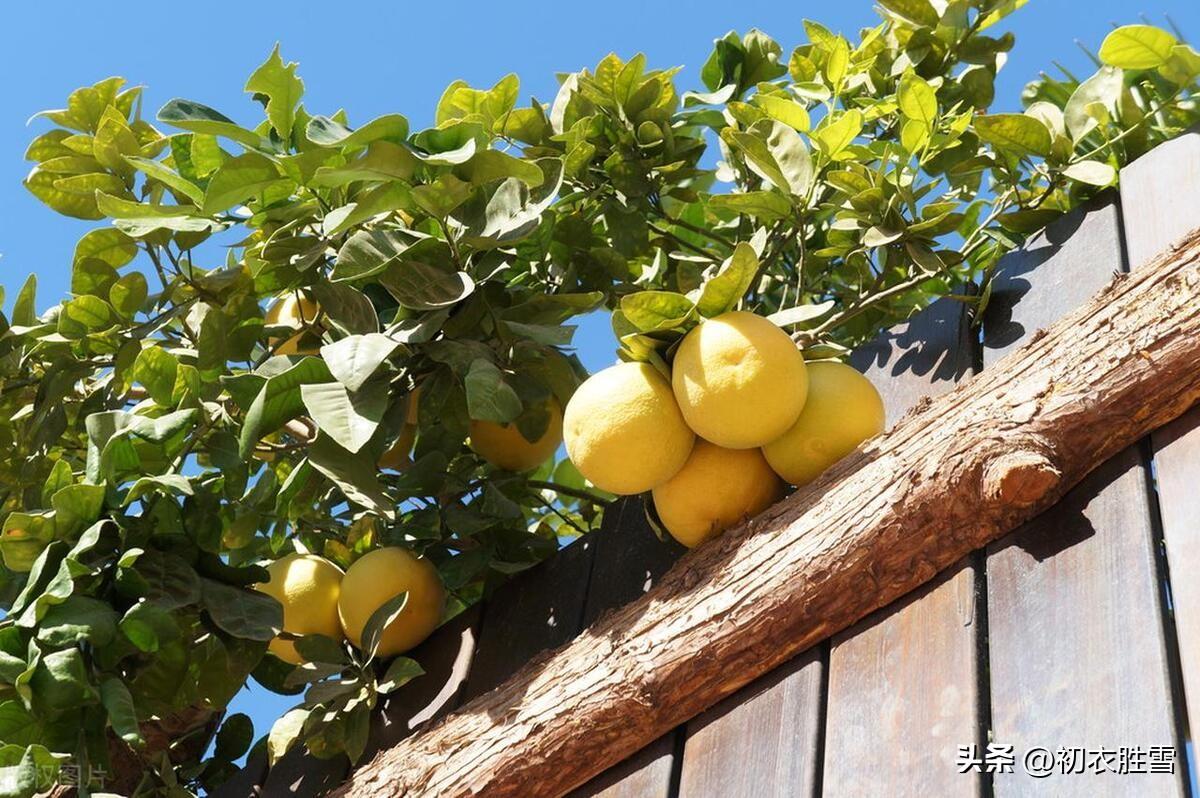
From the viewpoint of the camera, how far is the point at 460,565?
4.98 ft

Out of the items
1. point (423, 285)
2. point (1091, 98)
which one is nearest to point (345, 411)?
point (423, 285)

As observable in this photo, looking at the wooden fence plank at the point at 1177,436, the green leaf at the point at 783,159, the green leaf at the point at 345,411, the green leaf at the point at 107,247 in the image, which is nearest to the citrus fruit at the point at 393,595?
the green leaf at the point at 345,411

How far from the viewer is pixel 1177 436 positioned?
3.31 feet

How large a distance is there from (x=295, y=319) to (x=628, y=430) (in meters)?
0.54

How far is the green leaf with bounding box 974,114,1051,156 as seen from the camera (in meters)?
1.36

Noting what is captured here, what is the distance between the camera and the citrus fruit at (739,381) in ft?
3.82

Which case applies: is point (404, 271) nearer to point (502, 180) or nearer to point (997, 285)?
point (502, 180)

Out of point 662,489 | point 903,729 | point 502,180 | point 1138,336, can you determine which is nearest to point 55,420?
point 502,180

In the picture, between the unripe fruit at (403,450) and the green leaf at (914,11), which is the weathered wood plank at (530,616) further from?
the green leaf at (914,11)

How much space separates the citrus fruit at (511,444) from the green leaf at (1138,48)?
2.26ft

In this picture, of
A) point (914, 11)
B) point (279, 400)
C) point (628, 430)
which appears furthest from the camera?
point (914, 11)

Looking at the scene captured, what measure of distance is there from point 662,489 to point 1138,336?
0.45 meters

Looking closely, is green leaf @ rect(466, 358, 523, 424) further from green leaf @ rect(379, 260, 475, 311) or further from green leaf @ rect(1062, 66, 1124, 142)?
green leaf @ rect(1062, 66, 1124, 142)

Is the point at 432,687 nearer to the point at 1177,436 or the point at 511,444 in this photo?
the point at 511,444
